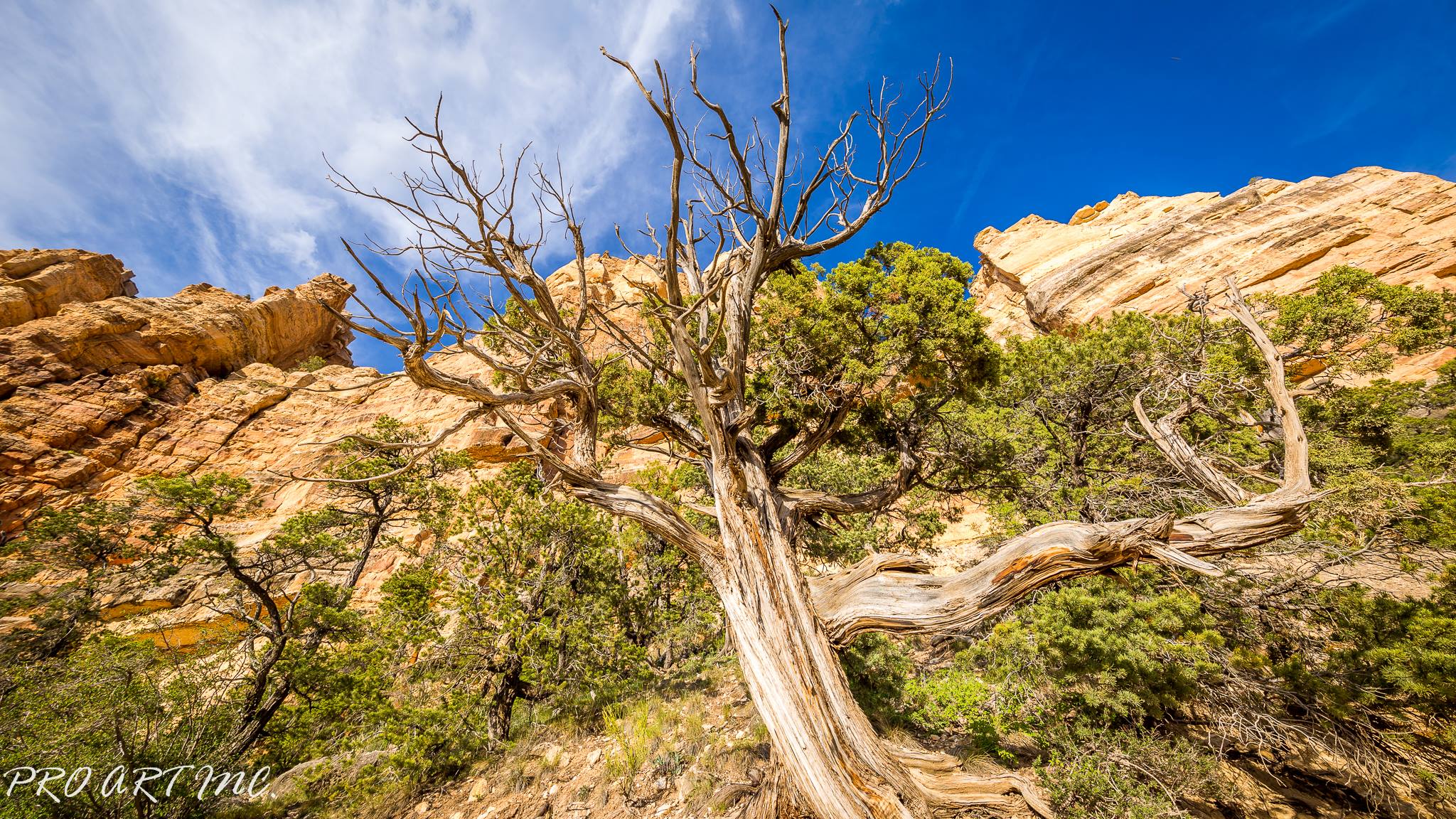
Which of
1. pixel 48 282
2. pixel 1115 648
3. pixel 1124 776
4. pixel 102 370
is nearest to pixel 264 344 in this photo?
pixel 102 370

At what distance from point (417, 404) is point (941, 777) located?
2963 cm

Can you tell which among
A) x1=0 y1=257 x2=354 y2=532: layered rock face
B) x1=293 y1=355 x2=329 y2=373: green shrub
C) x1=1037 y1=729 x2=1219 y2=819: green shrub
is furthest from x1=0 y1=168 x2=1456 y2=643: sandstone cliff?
x1=1037 y1=729 x2=1219 y2=819: green shrub

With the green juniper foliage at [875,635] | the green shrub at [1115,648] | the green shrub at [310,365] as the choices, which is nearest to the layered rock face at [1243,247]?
the green juniper foliage at [875,635]


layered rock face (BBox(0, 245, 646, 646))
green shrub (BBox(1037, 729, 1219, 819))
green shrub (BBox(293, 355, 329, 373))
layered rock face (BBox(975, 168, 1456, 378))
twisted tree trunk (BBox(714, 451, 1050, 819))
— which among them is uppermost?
layered rock face (BBox(975, 168, 1456, 378))

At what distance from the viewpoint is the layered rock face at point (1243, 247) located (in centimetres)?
2156

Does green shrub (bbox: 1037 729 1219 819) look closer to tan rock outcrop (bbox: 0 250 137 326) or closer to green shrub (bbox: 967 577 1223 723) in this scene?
green shrub (bbox: 967 577 1223 723)

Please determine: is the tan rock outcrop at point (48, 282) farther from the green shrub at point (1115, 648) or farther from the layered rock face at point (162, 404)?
the green shrub at point (1115, 648)

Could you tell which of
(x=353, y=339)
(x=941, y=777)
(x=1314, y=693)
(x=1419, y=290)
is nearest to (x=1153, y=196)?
(x=1419, y=290)

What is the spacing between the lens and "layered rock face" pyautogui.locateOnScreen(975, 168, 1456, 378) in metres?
21.6

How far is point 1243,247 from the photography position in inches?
1028

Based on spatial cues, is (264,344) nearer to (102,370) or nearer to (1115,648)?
(102,370)

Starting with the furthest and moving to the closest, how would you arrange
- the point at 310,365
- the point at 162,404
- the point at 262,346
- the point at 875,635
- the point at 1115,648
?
the point at 310,365, the point at 262,346, the point at 162,404, the point at 875,635, the point at 1115,648

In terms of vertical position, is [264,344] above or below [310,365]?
above

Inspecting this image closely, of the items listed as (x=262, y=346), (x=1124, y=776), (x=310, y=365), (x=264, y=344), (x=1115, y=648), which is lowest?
(x=1124, y=776)
